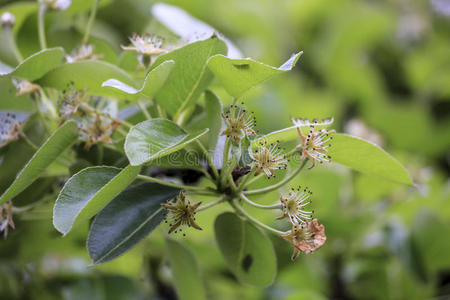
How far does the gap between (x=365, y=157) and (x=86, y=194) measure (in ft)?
1.75

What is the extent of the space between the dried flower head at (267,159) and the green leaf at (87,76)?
10.9 inches

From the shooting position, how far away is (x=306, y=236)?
94 centimetres

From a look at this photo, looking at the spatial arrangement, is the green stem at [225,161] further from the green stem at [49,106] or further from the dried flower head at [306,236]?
the green stem at [49,106]

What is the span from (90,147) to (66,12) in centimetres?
50

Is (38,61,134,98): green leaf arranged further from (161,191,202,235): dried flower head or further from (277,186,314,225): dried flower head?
(277,186,314,225): dried flower head

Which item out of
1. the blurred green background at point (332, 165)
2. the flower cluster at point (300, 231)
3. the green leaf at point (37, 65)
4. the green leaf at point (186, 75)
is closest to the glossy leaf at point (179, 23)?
the blurred green background at point (332, 165)

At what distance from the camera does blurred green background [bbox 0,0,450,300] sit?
1.67 meters

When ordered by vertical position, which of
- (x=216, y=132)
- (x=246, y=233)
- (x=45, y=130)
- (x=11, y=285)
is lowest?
(x=11, y=285)

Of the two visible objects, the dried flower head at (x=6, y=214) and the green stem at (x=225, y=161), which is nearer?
the green stem at (x=225, y=161)

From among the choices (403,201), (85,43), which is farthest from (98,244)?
(403,201)

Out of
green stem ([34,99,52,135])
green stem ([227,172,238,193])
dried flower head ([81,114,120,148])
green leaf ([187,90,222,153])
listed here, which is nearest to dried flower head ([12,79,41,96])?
green stem ([34,99,52,135])

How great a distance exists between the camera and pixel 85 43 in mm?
1252

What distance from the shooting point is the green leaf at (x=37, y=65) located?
37.9 inches

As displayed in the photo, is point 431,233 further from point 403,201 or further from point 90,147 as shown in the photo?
point 90,147
